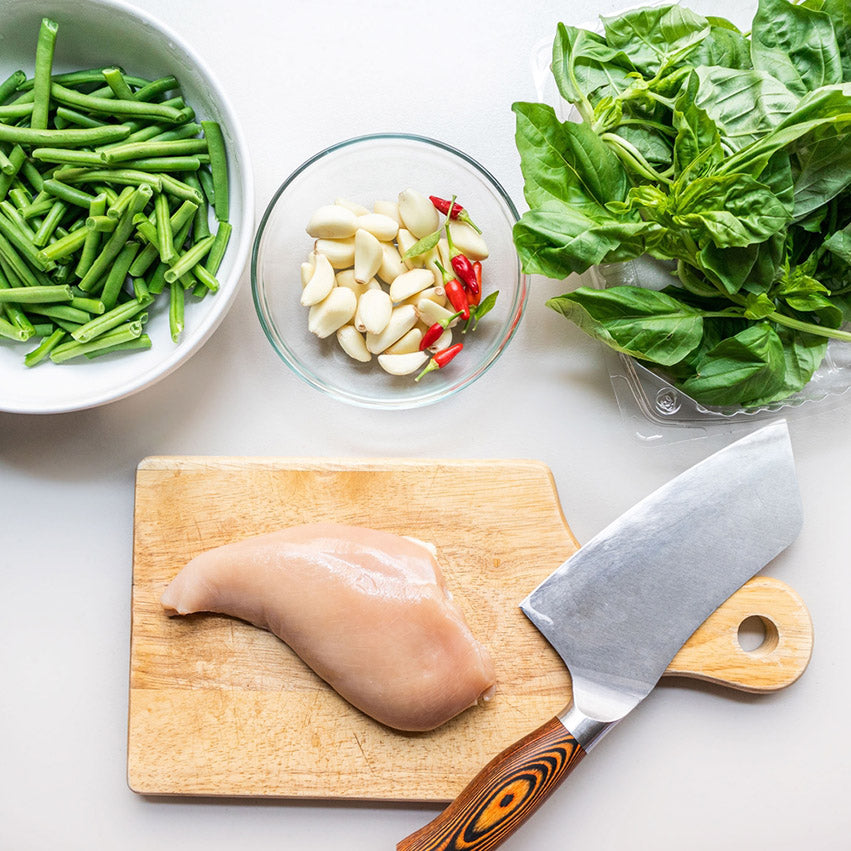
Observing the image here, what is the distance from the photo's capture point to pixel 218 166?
133 centimetres

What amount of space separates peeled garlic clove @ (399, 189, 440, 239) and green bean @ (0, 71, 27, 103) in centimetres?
69

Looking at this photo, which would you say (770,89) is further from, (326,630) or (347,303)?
(326,630)

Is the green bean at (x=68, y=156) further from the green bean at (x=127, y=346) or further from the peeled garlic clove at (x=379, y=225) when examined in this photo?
the peeled garlic clove at (x=379, y=225)

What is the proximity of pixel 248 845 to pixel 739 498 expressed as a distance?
45.1 inches

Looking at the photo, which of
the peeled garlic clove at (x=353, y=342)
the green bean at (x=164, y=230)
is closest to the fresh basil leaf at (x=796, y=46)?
the peeled garlic clove at (x=353, y=342)

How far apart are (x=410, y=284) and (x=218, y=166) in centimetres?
40

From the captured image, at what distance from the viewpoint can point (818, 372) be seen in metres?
1.42

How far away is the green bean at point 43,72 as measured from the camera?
1.28 meters

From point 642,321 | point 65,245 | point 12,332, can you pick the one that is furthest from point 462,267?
point 12,332

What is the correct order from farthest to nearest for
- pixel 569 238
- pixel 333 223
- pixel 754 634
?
1. pixel 754 634
2. pixel 333 223
3. pixel 569 238

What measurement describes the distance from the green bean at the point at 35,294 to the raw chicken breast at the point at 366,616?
0.53m

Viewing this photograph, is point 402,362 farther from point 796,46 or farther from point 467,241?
point 796,46

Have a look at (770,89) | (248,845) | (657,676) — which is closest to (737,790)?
(657,676)

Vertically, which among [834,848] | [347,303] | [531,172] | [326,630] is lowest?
[834,848]
